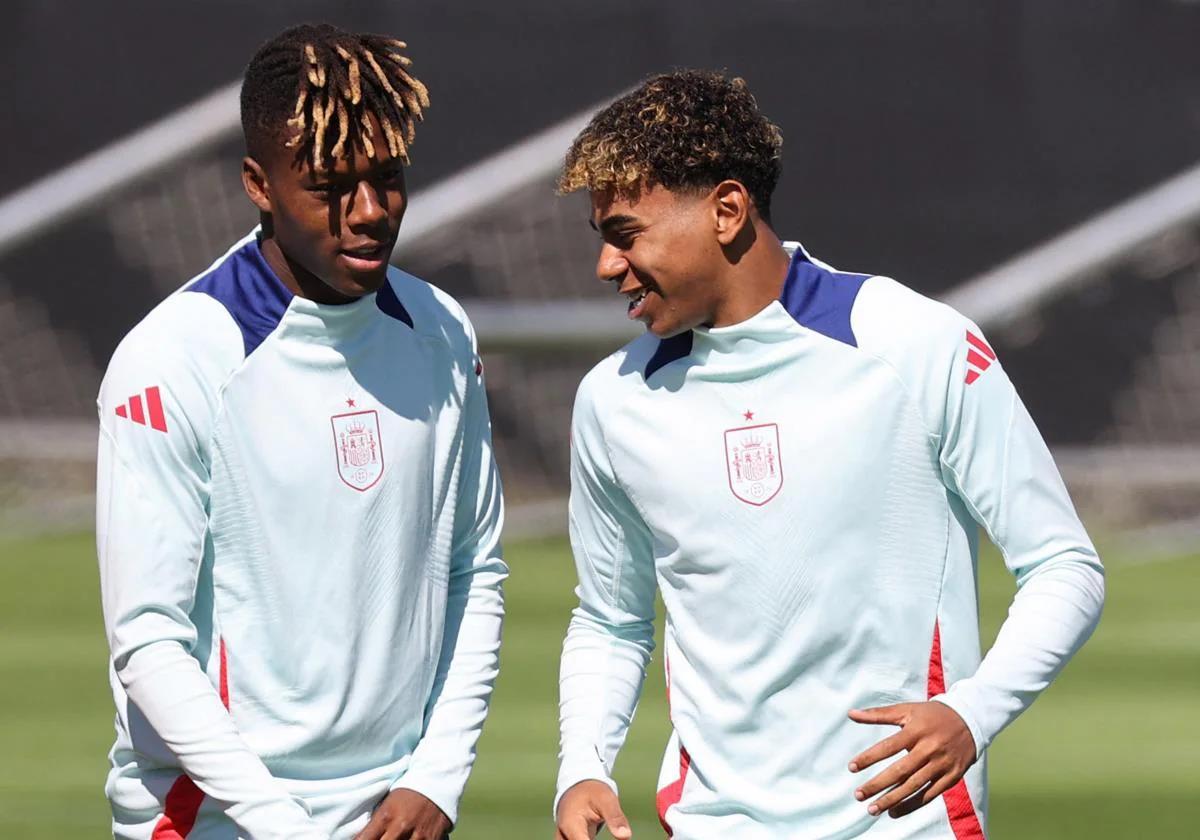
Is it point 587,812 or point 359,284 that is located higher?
point 359,284

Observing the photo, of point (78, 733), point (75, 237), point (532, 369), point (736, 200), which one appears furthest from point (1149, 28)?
point (736, 200)

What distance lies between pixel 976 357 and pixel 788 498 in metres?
0.31

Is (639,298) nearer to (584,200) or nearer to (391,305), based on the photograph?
(391,305)

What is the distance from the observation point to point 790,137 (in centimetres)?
859

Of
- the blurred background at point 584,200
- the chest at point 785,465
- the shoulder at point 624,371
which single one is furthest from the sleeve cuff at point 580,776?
the blurred background at point 584,200

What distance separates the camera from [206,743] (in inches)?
94.3

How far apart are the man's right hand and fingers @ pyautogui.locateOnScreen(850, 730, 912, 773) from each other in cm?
33

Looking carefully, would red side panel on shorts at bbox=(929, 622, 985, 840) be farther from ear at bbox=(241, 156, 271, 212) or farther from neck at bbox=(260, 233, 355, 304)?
ear at bbox=(241, 156, 271, 212)

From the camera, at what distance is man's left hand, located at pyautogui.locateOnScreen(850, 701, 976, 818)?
2.27m

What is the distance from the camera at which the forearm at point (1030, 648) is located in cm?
234

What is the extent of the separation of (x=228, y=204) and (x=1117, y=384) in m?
4.13

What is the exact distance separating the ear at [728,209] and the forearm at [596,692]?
0.60m

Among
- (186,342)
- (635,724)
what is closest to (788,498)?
(186,342)

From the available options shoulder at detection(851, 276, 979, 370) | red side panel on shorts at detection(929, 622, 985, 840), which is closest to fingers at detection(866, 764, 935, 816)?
red side panel on shorts at detection(929, 622, 985, 840)
